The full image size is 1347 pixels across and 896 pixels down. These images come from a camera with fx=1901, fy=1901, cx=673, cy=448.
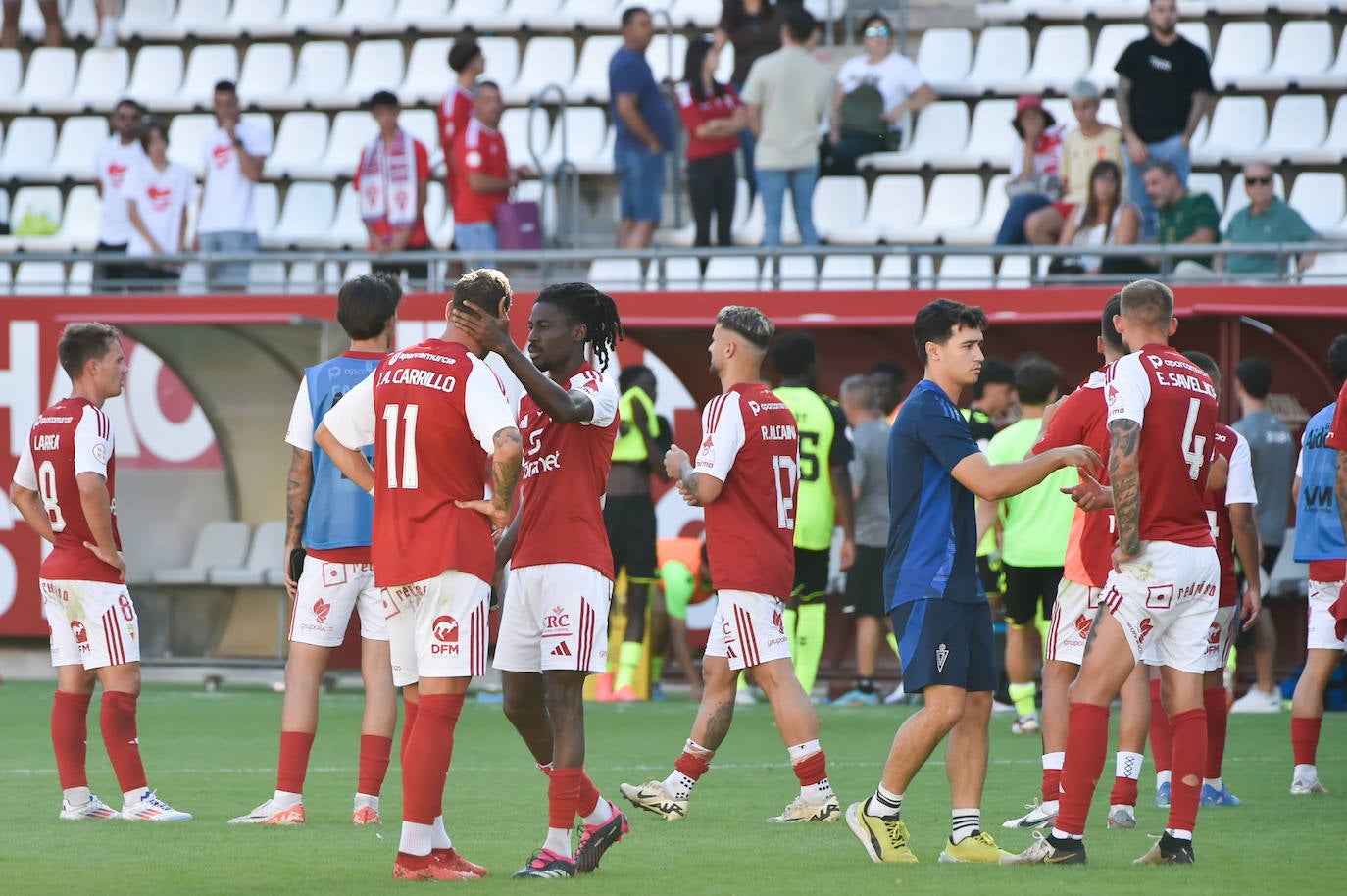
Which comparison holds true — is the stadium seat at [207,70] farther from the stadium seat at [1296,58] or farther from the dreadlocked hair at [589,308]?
the dreadlocked hair at [589,308]

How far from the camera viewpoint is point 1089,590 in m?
8.00

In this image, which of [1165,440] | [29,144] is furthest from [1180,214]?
[29,144]

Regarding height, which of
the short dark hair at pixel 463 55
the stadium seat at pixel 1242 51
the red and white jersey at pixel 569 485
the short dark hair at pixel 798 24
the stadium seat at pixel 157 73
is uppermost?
the stadium seat at pixel 157 73

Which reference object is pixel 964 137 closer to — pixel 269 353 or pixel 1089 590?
pixel 269 353

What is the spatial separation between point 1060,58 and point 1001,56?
23.0 inches

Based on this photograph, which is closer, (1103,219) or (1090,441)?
(1090,441)

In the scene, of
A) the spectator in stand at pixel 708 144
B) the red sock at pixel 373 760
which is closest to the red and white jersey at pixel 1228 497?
the red sock at pixel 373 760

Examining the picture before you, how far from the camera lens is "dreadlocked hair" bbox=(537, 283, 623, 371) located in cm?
681

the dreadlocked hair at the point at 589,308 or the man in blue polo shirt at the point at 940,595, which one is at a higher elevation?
the dreadlocked hair at the point at 589,308

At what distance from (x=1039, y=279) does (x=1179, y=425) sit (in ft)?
25.5

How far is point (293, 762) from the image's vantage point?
7.95m

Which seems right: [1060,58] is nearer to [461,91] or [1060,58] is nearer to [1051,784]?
[461,91]

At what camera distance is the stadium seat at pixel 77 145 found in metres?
20.9

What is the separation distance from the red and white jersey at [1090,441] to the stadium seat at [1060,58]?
1086cm
